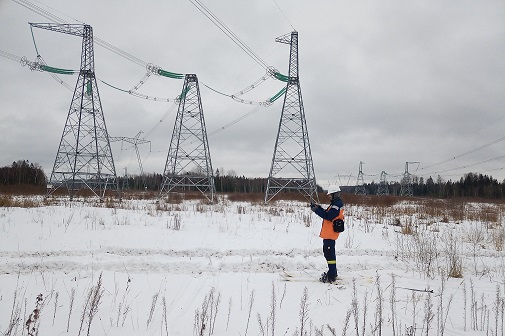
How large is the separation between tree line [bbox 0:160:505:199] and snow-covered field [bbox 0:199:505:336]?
3302 centimetres

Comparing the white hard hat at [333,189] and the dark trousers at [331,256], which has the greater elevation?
the white hard hat at [333,189]

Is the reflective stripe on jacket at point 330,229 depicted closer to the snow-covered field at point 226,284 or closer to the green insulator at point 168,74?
the snow-covered field at point 226,284

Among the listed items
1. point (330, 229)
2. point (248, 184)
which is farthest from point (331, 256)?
point (248, 184)

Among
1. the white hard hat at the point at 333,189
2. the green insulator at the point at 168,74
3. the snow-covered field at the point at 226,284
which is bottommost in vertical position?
the snow-covered field at the point at 226,284

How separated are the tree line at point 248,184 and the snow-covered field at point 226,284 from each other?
33.0 metres

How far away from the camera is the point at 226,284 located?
16.7ft

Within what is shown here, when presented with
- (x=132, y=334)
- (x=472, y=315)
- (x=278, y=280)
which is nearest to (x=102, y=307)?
(x=132, y=334)

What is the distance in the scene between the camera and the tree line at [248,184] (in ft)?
160

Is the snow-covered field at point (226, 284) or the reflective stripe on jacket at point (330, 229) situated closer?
the snow-covered field at point (226, 284)

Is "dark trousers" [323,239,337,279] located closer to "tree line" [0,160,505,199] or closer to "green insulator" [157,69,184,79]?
"green insulator" [157,69,184,79]

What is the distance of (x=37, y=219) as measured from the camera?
991cm

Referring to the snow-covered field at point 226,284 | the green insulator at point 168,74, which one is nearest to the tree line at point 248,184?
the green insulator at point 168,74

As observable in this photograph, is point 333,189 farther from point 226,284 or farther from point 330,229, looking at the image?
point 226,284

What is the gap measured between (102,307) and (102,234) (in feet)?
15.6
